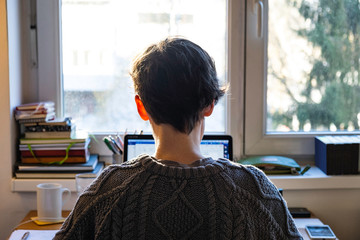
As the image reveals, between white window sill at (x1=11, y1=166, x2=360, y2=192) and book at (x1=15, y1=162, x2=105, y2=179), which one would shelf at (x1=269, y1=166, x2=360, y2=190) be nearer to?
white window sill at (x1=11, y1=166, x2=360, y2=192)

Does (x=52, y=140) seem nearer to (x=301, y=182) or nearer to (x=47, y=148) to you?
(x=47, y=148)

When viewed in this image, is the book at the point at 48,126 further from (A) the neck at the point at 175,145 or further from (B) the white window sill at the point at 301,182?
(A) the neck at the point at 175,145

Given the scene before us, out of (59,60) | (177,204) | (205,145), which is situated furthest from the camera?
(59,60)

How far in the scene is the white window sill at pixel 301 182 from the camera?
2061 mm

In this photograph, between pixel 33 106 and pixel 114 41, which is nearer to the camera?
pixel 33 106

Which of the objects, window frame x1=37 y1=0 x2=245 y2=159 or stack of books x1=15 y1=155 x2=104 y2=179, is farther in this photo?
window frame x1=37 y1=0 x2=245 y2=159

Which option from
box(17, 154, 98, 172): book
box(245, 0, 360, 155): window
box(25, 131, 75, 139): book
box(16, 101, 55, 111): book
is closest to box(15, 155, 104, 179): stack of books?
box(17, 154, 98, 172): book

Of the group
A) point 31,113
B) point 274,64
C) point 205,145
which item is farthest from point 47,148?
point 274,64

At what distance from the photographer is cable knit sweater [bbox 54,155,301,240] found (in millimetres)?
999

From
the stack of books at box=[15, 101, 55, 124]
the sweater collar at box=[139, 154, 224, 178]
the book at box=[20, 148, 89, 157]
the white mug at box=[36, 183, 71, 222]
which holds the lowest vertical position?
the white mug at box=[36, 183, 71, 222]

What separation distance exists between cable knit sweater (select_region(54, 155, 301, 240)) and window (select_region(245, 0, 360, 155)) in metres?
1.19

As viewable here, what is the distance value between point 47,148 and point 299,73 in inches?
45.4

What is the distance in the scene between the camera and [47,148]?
2.09m

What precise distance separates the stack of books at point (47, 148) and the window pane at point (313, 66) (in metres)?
0.87
